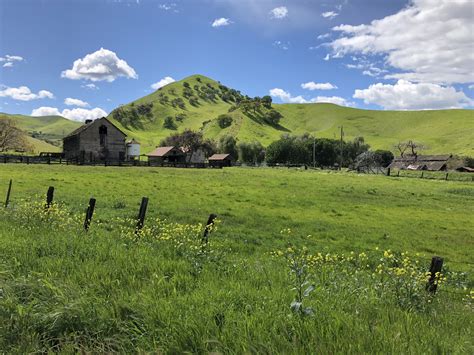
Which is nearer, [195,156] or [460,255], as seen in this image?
[460,255]

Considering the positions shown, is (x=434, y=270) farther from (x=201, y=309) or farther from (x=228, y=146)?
(x=228, y=146)

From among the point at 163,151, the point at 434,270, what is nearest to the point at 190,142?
the point at 163,151

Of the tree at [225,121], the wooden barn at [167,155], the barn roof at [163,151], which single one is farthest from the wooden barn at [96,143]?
the tree at [225,121]

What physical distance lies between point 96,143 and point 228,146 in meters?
66.7

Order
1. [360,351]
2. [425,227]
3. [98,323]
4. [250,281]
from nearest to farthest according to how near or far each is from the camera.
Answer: [360,351] → [98,323] → [250,281] → [425,227]

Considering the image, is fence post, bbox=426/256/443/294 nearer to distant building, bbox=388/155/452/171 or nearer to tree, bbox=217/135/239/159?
distant building, bbox=388/155/452/171

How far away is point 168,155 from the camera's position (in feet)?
370

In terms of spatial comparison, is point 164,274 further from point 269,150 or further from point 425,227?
point 269,150

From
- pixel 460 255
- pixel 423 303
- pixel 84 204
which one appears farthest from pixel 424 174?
pixel 423 303

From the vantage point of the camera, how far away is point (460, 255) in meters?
14.8

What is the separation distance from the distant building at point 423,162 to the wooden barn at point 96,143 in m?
94.7

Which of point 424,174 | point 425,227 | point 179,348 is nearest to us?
point 179,348

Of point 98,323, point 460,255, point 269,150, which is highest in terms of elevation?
point 269,150

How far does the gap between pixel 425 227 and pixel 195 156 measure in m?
106
